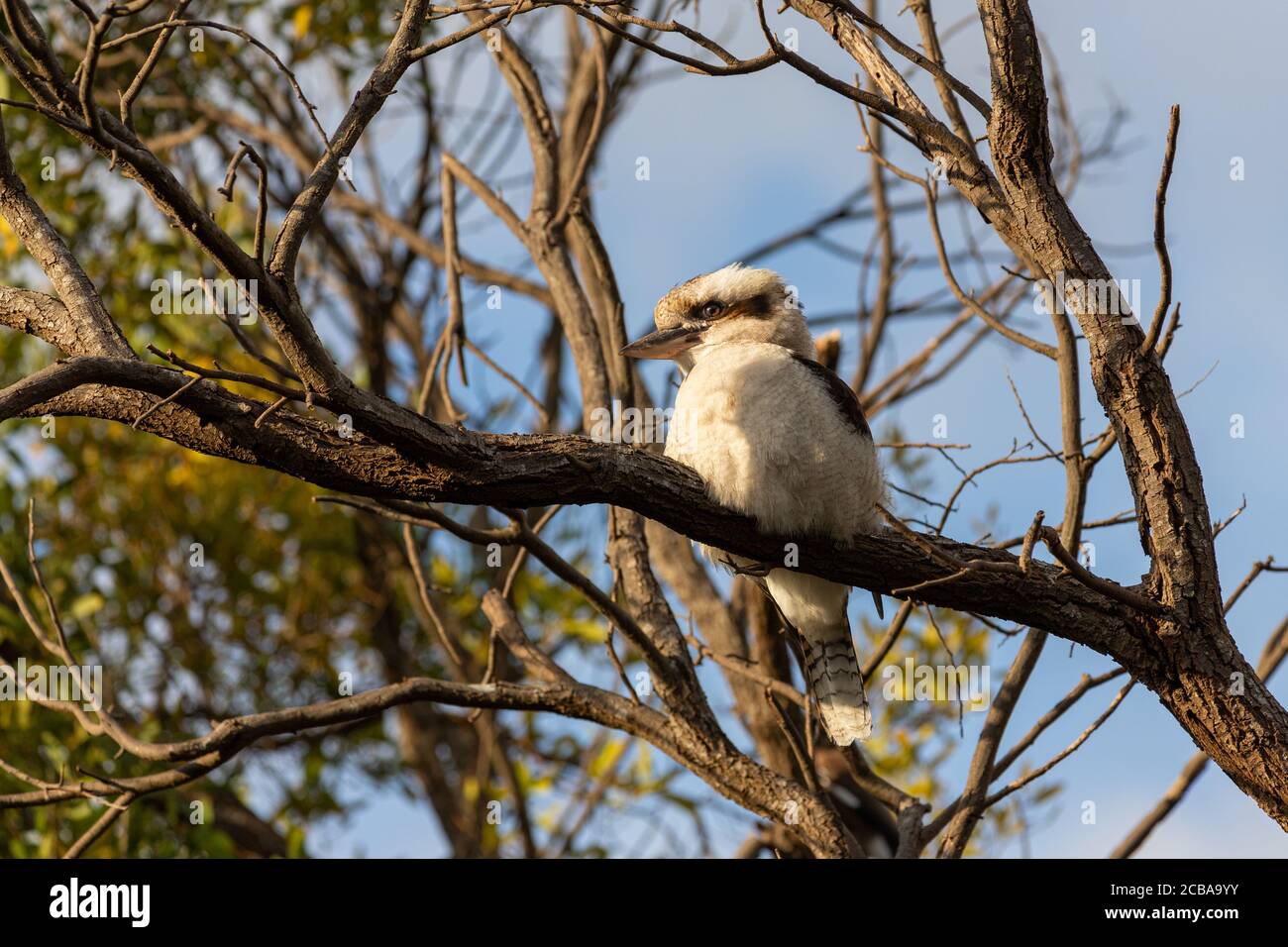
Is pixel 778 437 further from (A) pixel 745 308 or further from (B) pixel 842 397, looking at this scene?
(A) pixel 745 308

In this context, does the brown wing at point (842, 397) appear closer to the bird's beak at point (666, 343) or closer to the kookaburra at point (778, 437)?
the kookaburra at point (778, 437)

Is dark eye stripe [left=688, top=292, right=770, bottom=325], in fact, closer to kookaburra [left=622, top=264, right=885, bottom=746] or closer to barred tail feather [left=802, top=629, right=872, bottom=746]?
kookaburra [left=622, top=264, right=885, bottom=746]

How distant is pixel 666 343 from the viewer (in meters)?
3.28

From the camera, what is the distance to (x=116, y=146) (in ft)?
6.04

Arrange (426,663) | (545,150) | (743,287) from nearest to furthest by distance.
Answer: (743,287)
(545,150)
(426,663)

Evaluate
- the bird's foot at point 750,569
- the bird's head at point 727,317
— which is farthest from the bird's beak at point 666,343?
the bird's foot at point 750,569

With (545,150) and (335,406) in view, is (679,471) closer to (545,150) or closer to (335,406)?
(335,406)

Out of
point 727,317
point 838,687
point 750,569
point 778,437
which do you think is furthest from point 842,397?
point 838,687

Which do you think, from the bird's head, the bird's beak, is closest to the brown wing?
the bird's head
